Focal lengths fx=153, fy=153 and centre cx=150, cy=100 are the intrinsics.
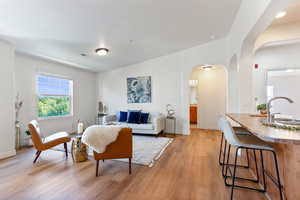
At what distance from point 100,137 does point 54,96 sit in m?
3.53

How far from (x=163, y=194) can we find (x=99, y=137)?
124 cm

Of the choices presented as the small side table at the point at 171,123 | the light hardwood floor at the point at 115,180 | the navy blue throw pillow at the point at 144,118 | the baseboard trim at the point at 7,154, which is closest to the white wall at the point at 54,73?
A: the baseboard trim at the point at 7,154

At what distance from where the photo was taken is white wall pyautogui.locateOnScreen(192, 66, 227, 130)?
228 inches

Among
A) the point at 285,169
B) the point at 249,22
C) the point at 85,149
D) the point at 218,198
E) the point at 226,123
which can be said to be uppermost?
the point at 249,22

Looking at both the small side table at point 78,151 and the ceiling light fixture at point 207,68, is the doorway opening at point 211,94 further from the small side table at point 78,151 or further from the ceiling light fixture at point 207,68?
the small side table at point 78,151

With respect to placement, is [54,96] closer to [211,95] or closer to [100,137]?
[100,137]

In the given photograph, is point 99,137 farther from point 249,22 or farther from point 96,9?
point 249,22

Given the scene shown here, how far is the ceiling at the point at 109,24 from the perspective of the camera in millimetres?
2369

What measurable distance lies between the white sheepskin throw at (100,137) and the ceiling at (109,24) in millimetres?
1926

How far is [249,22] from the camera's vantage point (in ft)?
7.82

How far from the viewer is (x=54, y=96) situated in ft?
16.3

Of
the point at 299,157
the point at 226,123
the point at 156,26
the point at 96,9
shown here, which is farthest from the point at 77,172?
the point at 156,26

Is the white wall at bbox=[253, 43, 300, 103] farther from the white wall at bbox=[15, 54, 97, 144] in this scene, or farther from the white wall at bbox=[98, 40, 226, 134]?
the white wall at bbox=[15, 54, 97, 144]

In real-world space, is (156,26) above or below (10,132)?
above
